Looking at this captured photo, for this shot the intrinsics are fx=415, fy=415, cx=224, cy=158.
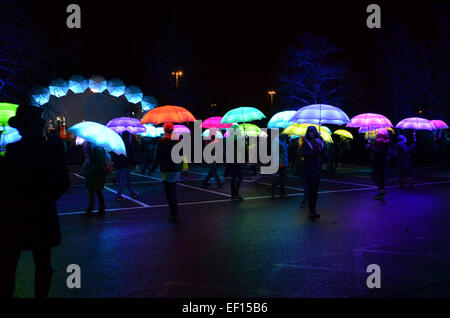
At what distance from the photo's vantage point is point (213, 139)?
14125 mm

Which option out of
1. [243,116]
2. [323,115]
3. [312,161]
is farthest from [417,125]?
[312,161]

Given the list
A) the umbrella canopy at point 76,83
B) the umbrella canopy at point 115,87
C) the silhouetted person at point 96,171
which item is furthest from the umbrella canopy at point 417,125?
the umbrella canopy at point 76,83

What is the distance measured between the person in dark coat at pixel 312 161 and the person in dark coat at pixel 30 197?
5.85m

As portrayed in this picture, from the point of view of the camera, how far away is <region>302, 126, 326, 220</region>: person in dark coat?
28.0ft

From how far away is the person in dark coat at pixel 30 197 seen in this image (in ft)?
10.8

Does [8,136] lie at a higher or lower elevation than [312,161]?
higher

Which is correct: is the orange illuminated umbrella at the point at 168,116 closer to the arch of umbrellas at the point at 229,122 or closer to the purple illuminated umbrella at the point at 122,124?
the arch of umbrellas at the point at 229,122

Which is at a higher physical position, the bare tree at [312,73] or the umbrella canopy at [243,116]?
the bare tree at [312,73]

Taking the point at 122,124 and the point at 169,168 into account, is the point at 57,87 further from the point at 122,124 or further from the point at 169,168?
the point at 169,168

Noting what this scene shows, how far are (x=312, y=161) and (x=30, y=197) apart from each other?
6258 mm

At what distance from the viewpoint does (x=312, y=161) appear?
866 cm
